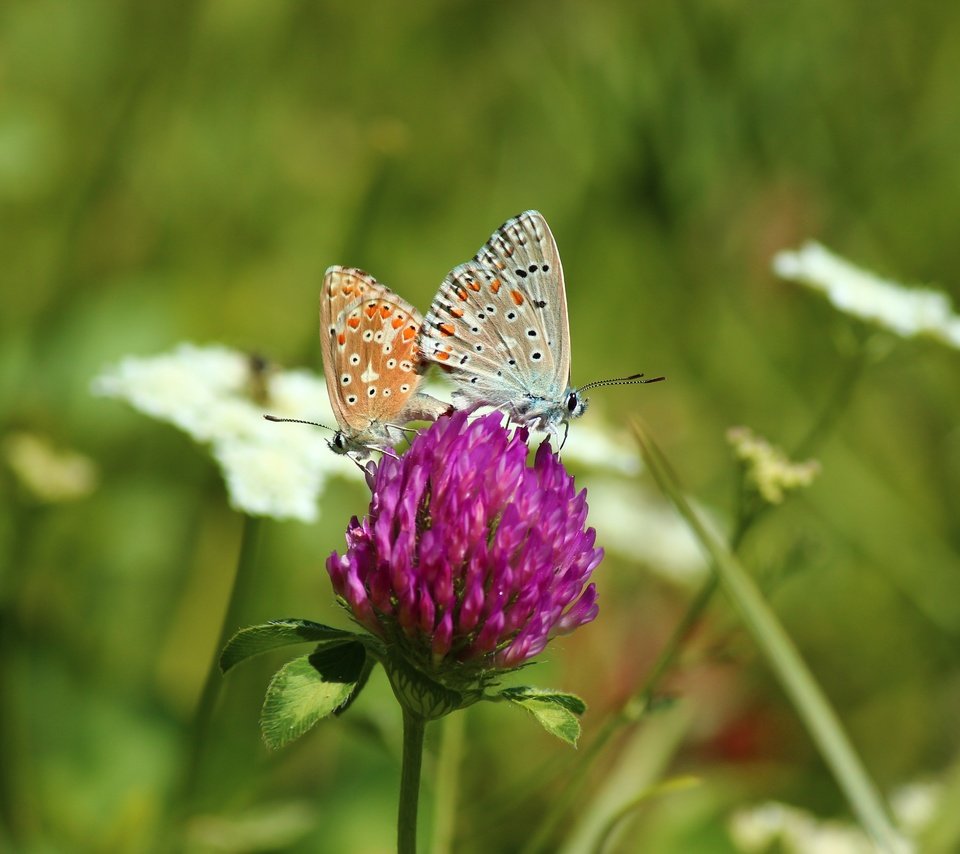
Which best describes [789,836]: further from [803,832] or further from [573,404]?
[573,404]

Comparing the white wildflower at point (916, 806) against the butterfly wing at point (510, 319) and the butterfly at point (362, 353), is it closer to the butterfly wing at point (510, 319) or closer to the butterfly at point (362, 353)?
the butterfly wing at point (510, 319)

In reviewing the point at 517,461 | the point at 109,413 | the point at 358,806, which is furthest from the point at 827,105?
the point at 517,461

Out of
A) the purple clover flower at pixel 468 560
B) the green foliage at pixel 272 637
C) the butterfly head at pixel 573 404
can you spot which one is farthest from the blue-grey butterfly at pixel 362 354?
the green foliage at pixel 272 637

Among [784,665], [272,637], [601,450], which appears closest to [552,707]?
[272,637]

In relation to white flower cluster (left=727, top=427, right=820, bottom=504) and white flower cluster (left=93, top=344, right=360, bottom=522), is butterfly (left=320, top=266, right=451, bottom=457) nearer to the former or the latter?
white flower cluster (left=93, top=344, right=360, bottom=522)

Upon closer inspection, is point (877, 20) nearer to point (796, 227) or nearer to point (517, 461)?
point (796, 227)

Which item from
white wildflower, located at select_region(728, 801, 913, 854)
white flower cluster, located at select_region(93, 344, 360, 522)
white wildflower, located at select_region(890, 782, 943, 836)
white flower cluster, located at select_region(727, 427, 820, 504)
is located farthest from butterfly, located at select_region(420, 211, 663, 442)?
white wildflower, located at select_region(890, 782, 943, 836)
